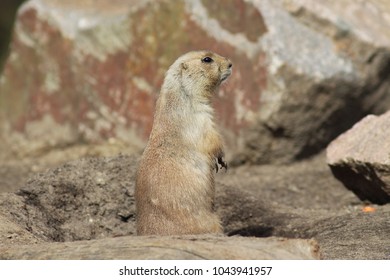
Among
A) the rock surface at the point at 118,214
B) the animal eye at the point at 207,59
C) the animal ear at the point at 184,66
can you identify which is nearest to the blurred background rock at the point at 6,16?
the rock surface at the point at 118,214

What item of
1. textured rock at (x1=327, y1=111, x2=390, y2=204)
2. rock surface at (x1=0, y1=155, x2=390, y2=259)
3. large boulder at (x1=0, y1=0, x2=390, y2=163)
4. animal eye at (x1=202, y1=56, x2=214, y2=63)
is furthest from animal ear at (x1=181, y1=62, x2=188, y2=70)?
large boulder at (x1=0, y1=0, x2=390, y2=163)

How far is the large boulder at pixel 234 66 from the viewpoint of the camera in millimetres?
10695

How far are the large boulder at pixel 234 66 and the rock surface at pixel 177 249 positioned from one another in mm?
5041

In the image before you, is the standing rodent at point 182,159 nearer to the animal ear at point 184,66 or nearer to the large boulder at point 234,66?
the animal ear at point 184,66

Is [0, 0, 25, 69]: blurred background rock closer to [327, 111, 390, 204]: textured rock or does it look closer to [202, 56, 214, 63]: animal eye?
[327, 111, 390, 204]: textured rock

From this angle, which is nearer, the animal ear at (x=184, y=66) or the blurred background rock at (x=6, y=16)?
the animal ear at (x=184, y=66)

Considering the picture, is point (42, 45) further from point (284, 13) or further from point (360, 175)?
point (360, 175)

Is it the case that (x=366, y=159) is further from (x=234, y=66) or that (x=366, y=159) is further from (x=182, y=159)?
(x=234, y=66)

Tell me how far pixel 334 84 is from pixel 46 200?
408 cm

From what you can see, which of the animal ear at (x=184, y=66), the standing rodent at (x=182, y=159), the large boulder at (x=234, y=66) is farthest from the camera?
the large boulder at (x=234, y=66)

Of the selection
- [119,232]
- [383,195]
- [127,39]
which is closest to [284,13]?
[127,39]

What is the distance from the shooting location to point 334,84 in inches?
420

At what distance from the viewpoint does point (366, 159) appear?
8367 mm

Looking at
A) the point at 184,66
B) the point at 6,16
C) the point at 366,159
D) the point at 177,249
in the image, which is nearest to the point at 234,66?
the point at 366,159
